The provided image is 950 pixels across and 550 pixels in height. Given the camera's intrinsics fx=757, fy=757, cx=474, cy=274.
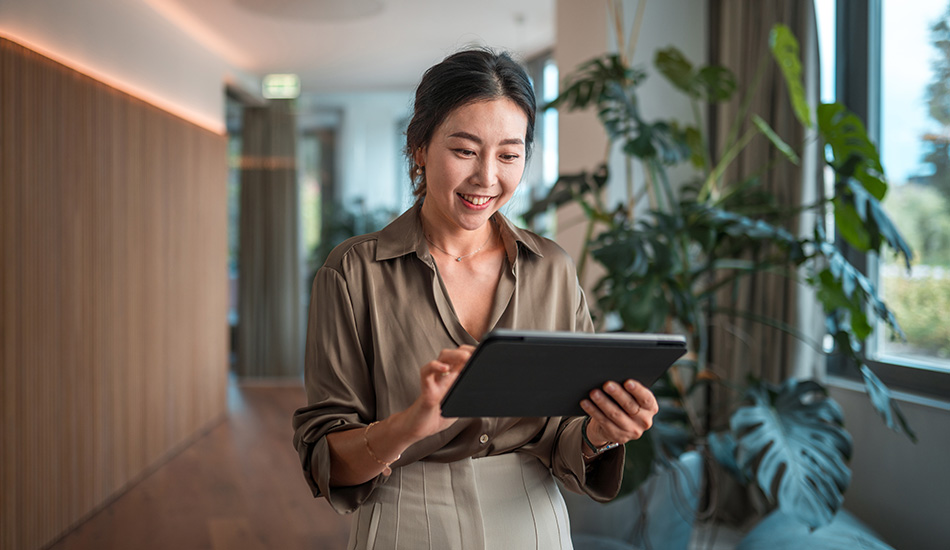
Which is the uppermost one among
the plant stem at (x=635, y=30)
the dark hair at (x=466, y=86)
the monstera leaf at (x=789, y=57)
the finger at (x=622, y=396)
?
the plant stem at (x=635, y=30)

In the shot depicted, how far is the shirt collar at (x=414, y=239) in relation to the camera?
124 centimetres

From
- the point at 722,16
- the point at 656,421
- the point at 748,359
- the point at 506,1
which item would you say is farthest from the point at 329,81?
the point at 656,421

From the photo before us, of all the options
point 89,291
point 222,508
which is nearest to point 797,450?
point 222,508

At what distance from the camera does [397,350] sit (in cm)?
119

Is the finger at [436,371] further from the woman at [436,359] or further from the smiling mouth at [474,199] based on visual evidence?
the smiling mouth at [474,199]

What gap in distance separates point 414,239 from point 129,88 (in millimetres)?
3854

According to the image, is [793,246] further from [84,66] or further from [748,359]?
[84,66]

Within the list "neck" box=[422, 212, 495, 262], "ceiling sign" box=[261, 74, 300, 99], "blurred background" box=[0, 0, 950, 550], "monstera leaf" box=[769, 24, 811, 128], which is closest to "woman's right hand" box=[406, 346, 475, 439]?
"neck" box=[422, 212, 495, 262]

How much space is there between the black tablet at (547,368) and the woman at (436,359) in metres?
0.11

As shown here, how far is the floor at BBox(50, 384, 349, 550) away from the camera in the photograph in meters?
3.46

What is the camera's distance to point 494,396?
1004 millimetres

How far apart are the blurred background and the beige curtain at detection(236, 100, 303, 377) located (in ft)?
2.64

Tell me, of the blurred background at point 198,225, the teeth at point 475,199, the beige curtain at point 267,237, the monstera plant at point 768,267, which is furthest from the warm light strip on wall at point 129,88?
the teeth at point 475,199

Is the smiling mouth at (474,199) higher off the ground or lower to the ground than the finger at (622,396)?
higher
